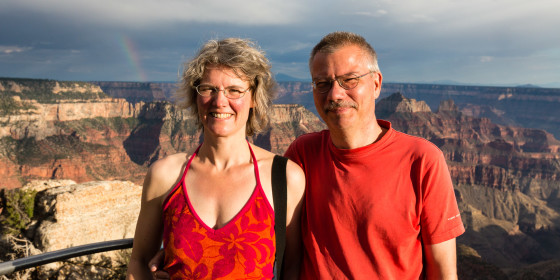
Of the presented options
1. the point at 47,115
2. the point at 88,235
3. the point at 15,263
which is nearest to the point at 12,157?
the point at 47,115

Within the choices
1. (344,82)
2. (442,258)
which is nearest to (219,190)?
(344,82)

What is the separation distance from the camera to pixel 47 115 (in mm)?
84500

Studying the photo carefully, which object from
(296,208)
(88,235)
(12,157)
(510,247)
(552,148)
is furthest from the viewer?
(552,148)

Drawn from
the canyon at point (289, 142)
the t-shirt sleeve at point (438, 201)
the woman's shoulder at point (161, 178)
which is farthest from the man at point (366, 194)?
the canyon at point (289, 142)

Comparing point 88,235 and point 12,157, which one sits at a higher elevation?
point 88,235

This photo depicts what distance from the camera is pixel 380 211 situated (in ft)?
8.46

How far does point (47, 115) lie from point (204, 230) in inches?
3893

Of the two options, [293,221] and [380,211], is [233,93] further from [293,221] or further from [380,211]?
[380,211]

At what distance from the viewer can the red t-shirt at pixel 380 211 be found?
8.36 ft

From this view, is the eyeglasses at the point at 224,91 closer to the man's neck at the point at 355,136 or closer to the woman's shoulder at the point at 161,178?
the woman's shoulder at the point at 161,178

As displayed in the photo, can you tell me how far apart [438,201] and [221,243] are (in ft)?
5.12

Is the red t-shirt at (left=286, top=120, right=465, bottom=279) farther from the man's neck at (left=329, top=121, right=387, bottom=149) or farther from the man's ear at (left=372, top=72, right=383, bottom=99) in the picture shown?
the man's ear at (left=372, top=72, right=383, bottom=99)

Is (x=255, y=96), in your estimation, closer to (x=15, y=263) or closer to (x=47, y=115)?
(x=15, y=263)

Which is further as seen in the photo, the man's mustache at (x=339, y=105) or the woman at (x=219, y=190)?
the man's mustache at (x=339, y=105)
